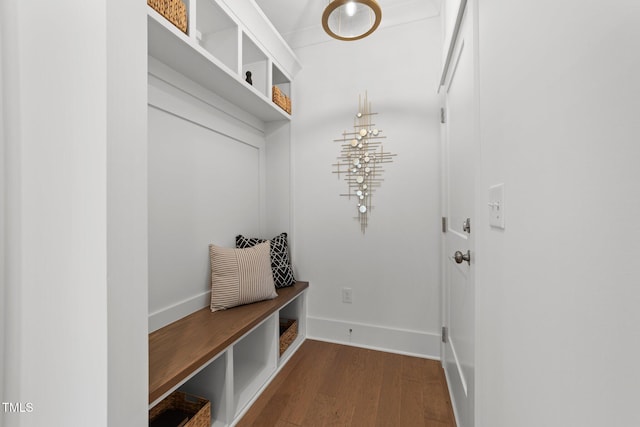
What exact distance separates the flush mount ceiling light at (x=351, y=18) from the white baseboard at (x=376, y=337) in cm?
200

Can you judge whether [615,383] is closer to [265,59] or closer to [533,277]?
[533,277]

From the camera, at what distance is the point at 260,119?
7.48 ft

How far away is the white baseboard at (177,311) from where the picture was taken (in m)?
1.35

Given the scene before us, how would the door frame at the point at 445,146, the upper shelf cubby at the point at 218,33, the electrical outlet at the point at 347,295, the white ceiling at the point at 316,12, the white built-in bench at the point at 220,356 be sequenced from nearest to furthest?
1. the door frame at the point at 445,146
2. the white built-in bench at the point at 220,356
3. the upper shelf cubby at the point at 218,33
4. the white ceiling at the point at 316,12
5. the electrical outlet at the point at 347,295

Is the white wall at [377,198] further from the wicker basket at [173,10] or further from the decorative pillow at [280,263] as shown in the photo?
the wicker basket at [173,10]

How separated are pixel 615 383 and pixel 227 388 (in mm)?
1482

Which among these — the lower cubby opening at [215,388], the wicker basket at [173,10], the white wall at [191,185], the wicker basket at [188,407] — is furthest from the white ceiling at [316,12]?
the wicker basket at [188,407]

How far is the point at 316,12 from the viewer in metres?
2.01

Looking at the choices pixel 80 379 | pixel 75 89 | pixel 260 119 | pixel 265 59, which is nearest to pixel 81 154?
pixel 75 89

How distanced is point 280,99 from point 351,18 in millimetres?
932

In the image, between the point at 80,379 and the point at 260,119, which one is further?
the point at 260,119

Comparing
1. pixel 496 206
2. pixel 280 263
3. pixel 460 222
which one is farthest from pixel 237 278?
pixel 496 206

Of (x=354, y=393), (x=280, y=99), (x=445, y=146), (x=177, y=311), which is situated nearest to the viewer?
(x=177, y=311)

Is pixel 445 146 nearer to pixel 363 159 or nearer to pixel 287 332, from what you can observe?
pixel 363 159
